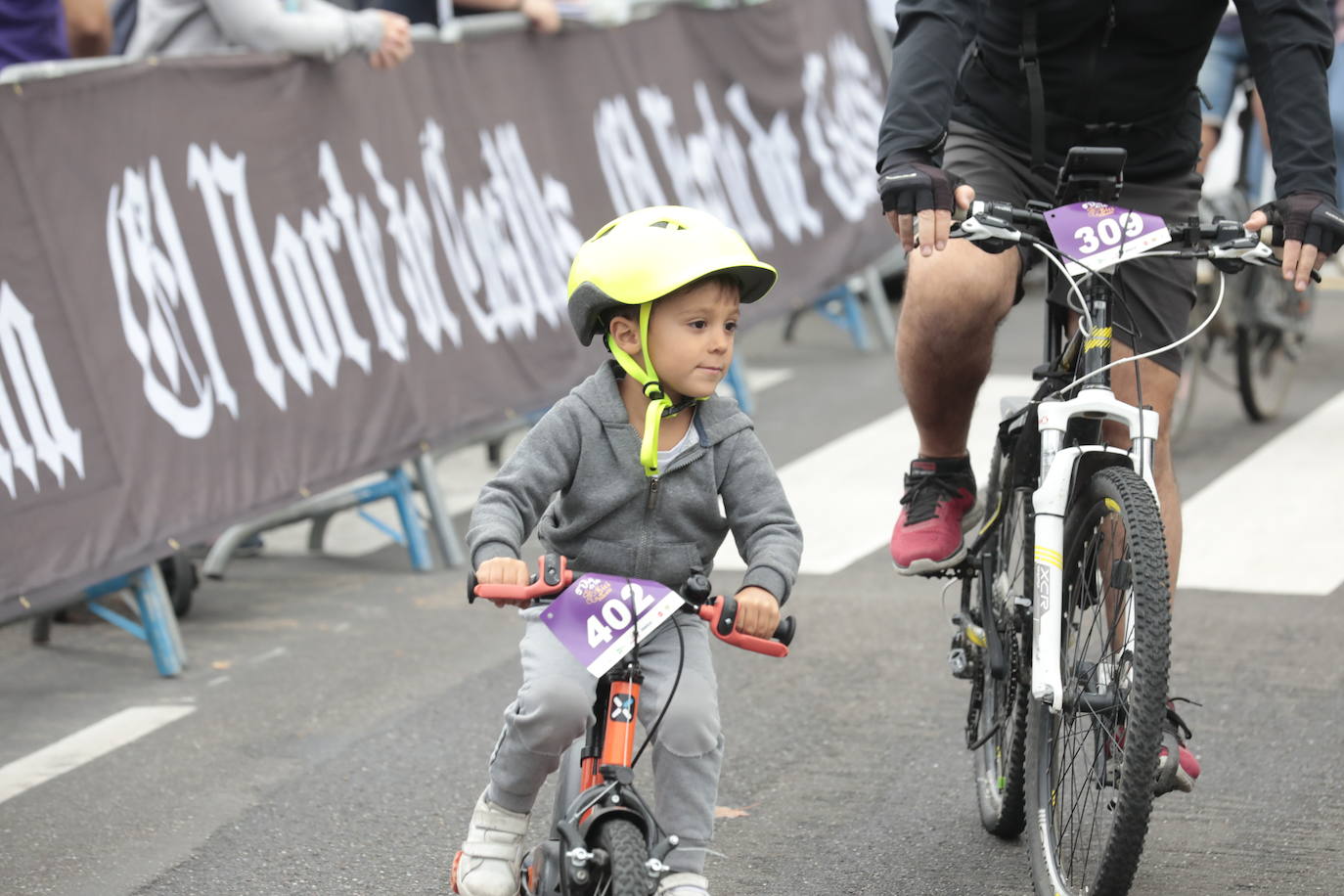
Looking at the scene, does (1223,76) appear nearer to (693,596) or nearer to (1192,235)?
(1192,235)

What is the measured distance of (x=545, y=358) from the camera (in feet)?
26.8

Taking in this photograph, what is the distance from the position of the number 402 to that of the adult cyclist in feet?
3.03

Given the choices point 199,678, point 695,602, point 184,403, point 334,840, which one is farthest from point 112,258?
point 695,602

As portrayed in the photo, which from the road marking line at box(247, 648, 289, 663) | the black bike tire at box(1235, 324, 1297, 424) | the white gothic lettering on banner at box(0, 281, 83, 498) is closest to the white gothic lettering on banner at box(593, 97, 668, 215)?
the black bike tire at box(1235, 324, 1297, 424)

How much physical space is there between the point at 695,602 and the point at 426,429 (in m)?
4.09

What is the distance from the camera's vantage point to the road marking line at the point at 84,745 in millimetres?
5062

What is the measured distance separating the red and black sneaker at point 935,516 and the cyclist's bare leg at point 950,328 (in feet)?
0.28

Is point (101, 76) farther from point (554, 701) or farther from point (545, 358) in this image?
point (554, 701)

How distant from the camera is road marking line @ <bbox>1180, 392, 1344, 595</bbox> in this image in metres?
6.70

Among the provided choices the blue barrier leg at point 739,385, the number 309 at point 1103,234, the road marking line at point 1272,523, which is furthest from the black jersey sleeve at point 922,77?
the blue barrier leg at point 739,385

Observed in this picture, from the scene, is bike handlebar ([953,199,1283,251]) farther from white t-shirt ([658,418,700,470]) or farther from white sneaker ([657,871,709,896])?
white sneaker ([657,871,709,896])

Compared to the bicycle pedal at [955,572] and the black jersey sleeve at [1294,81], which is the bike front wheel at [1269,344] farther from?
the black jersey sleeve at [1294,81]

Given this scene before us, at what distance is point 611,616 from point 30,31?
4.24m

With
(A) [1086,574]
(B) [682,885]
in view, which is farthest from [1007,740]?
(B) [682,885]
